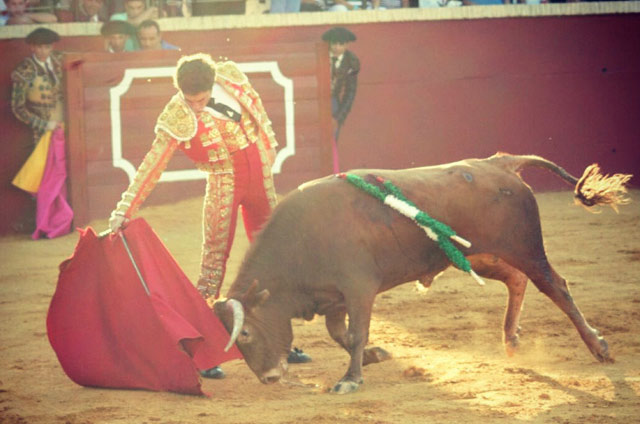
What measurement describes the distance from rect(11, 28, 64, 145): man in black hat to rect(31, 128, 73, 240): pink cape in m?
0.15

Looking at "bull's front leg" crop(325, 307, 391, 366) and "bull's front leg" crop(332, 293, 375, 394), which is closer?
"bull's front leg" crop(332, 293, 375, 394)

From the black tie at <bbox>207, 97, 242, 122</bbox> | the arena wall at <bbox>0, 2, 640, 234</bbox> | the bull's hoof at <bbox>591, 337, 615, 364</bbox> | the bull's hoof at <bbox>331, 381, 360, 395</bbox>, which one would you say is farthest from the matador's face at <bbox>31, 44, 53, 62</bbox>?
the bull's hoof at <bbox>591, 337, 615, 364</bbox>

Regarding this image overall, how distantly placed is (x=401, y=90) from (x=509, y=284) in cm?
460

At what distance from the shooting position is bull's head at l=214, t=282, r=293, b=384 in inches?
161

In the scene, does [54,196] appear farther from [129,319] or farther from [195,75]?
[195,75]

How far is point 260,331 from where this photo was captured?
4148mm

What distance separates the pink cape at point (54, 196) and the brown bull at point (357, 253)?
413 cm

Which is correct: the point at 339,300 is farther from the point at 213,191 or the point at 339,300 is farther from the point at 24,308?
the point at 24,308

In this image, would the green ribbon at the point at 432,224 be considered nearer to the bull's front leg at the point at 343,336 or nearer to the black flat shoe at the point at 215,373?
the bull's front leg at the point at 343,336

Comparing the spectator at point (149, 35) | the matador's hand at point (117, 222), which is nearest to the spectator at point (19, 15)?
the spectator at point (149, 35)

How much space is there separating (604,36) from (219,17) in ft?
10.8

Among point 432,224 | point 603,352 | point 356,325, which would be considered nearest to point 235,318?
point 356,325

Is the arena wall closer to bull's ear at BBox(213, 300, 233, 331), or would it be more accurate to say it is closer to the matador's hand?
the matador's hand

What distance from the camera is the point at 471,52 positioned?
9.24m
